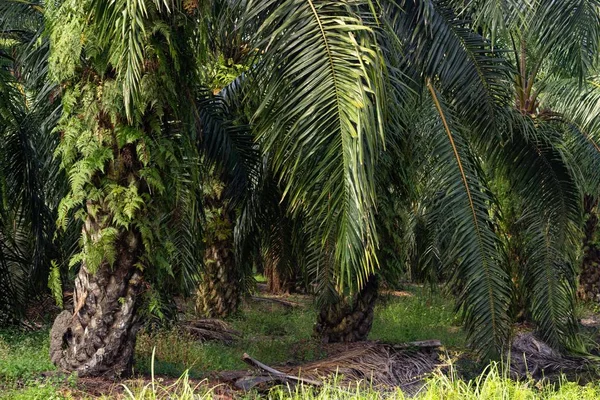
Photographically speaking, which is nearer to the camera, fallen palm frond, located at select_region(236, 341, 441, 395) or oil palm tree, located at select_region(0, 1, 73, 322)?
fallen palm frond, located at select_region(236, 341, 441, 395)

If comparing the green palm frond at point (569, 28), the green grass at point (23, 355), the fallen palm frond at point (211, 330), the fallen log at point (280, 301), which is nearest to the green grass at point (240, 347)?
the fallen palm frond at point (211, 330)

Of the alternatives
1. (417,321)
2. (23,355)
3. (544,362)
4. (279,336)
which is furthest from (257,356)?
(417,321)

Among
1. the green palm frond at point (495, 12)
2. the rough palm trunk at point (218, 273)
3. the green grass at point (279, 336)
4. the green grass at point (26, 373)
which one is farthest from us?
the rough palm trunk at point (218, 273)

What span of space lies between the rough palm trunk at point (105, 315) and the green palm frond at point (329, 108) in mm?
1599

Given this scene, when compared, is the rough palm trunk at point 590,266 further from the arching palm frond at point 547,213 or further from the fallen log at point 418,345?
the fallen log at point 418,345

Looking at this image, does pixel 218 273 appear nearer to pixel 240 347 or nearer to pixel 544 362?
pixel 240 347

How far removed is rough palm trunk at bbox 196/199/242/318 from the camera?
1408cm

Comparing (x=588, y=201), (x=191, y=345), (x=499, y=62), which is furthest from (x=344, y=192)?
(x=588, y=201)

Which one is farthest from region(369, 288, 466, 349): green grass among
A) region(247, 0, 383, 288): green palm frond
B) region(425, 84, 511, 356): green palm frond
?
region(247, 0, 383, 288): green palm frond

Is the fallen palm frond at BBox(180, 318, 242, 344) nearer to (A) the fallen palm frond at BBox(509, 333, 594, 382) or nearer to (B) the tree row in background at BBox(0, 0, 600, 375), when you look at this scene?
(B) the tree row in background at BBox(0, 0, 600, 375)

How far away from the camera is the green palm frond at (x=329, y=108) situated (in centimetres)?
554

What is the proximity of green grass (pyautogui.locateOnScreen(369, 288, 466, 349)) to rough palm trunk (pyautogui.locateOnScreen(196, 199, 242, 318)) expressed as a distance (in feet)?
8.98

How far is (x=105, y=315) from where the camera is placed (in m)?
6.68

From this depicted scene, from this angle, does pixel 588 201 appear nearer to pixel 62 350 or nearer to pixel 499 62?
pixel 499 62
